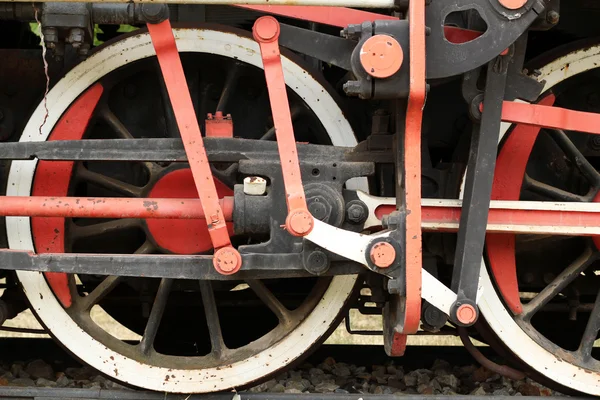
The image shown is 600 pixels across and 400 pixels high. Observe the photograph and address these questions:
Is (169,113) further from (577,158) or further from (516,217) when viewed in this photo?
(577,158)

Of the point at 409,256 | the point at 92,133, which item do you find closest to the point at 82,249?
the point at 92,133

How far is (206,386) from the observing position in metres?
2.64

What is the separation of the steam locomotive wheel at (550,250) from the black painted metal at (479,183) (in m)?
0.22

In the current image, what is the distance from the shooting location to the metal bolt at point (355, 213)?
2398mm

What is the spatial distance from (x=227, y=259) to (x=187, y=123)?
409 mm

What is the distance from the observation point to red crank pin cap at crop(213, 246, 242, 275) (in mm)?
2320

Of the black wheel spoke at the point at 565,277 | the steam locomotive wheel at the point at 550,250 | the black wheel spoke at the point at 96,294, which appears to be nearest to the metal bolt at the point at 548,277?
the steam locomotive wheel at the point at 550,250

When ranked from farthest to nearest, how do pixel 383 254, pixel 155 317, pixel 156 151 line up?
1. pixel 155 317
2. pixel 156 151
3. pixel 383 254

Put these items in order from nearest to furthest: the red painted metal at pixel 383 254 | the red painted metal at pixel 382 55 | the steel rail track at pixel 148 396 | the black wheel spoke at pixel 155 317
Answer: the red painted metal at pixel 382 55
the red painted metal at pixel 383 254
the steel rail track at pixel 148 396
the black wheel spoke at pixel 155 317

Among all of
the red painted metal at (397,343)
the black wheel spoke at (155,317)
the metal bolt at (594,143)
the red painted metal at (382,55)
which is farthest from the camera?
the metal bolt at (594,143)

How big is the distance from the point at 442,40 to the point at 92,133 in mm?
1454

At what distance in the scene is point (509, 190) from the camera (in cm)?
270

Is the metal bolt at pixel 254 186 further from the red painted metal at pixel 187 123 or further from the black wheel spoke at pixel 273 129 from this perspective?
the black wheel spoke at pixel 273 129

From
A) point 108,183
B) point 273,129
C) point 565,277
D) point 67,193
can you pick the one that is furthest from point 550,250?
point 67,193
